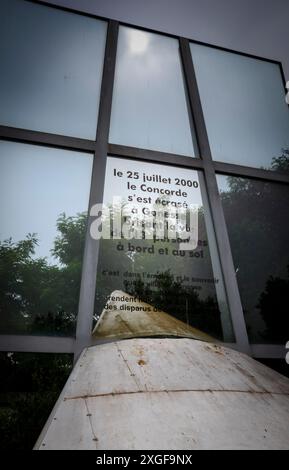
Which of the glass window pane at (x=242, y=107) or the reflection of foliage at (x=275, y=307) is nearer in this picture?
the reflection of foliage at (x=275, y=307)

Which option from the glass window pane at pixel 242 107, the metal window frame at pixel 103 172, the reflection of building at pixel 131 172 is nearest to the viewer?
the metal window frame at pixel 103 172

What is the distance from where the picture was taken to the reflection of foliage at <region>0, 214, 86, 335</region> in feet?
7.16

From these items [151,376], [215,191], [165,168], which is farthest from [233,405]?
[165,168]

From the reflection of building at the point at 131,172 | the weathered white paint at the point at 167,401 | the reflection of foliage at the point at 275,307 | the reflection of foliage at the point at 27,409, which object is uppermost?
the reflection of building at the point at 131,172

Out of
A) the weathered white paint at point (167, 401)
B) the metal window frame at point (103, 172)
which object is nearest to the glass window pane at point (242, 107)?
the metal window frame at point (103, 172)

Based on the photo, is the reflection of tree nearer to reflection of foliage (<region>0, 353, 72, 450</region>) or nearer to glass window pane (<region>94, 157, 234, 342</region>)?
glass window pane (<region>94, 157, 234, 342</region>)

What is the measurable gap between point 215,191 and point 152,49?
2083mm

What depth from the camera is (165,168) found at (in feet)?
10.4

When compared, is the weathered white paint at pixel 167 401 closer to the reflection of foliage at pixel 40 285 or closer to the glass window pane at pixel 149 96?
the reflection of foliage at pixel 40 285

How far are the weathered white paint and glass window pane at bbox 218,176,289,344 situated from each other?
1.79 feet

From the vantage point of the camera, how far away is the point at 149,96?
3.57 metres

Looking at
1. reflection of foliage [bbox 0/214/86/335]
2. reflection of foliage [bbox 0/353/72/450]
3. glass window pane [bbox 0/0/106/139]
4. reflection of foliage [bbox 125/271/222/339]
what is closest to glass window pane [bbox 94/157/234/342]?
reflection of foliage [bbox 125/271/222/339]

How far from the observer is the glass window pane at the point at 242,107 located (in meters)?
3.49

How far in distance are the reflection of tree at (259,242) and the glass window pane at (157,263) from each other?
0.23 m
